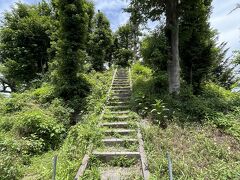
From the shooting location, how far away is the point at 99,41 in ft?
68.0

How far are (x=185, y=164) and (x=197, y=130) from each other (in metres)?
2.11

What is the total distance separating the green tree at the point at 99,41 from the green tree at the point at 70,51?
8.07 metres

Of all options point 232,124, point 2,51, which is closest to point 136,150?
point 232,124

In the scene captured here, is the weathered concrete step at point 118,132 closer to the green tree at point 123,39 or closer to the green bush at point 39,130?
the green bush at point 39,130

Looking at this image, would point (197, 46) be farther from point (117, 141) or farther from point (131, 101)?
point (117, 141)

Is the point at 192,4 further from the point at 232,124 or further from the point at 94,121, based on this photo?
the point at 94,121

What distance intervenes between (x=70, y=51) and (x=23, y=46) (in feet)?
29.6

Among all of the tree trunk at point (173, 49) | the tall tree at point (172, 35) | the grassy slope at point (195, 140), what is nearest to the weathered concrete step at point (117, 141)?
the grassy slope at point (195, 140)

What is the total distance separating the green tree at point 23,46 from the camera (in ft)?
59.4

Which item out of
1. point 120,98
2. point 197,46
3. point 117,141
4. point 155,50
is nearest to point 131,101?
point 120,98

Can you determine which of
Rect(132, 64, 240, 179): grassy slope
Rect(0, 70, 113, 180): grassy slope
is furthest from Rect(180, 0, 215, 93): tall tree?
Rect(0, 70, 113, 180): grassy slope

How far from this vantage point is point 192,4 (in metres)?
10.7

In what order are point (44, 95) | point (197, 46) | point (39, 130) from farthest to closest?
point (197, 46), point (44, 95), point (39, 130)

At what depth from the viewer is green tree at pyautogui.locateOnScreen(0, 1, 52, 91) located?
18.1 metres
